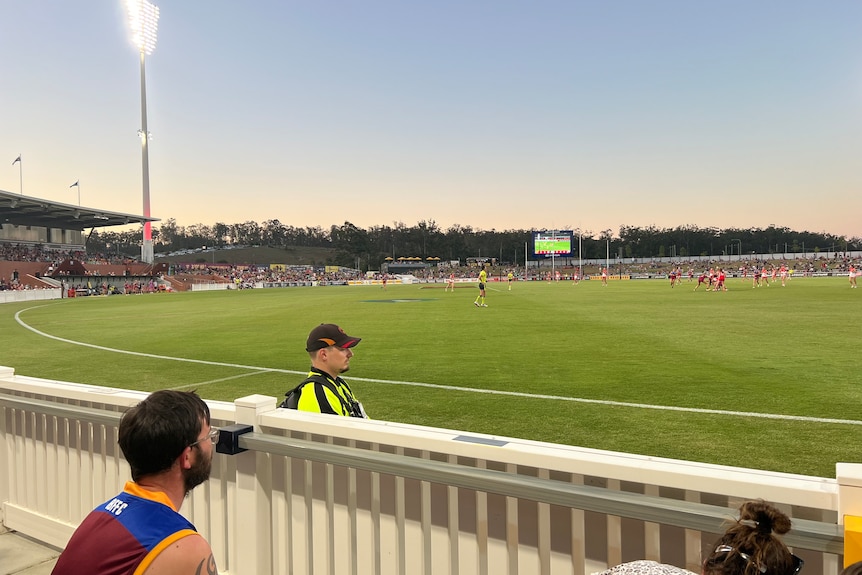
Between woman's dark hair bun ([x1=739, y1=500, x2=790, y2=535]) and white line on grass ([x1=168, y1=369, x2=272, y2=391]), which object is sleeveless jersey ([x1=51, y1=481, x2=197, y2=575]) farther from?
white line on grass ([x1=168, y1=369, x2=272, y2=391])

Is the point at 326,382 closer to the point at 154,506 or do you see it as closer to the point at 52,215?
the point at 154,506

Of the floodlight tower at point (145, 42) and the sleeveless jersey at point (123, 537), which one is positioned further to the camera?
the floodlight tower at point (145, 42)

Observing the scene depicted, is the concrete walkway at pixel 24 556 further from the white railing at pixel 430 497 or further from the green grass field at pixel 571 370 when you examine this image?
the green grass field at pixel 571 370

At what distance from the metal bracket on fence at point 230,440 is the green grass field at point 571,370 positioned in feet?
14.0

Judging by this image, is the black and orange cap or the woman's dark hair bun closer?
the woman's dark hair bun

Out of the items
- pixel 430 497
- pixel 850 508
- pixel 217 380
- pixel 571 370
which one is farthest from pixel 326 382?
pixel 571 370

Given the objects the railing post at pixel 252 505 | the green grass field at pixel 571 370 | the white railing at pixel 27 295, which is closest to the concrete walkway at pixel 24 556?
the railing post at pixel 252 505

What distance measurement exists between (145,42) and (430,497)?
302ft

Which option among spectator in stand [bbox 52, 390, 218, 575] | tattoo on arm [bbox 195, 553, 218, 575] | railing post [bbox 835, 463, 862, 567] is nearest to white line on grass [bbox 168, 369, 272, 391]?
spectator in stand [bbox 52, 390, 218, 575]

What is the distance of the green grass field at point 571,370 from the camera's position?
6.78 metres

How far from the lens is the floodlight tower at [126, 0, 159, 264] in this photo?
73.4 metres

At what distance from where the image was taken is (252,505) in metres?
3.40

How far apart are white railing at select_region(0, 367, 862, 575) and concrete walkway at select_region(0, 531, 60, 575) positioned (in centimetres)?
17

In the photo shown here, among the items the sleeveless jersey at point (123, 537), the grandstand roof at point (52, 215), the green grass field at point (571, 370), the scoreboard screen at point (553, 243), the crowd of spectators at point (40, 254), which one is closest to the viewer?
the sleeveless jersey at point (123, 537)
